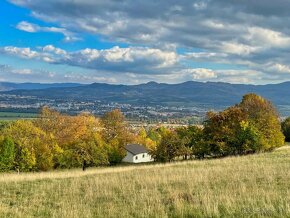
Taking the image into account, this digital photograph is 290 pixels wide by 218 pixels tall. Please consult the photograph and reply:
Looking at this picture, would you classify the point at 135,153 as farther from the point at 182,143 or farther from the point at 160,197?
the point at 160,197

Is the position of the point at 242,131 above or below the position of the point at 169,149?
above

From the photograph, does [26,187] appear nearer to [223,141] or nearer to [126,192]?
[126,192]

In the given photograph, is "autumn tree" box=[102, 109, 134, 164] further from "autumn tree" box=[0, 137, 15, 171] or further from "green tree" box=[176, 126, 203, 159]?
"autumn tree" box=[0, 137, 15, 171]

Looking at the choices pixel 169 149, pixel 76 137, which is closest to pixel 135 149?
pixel 76 137

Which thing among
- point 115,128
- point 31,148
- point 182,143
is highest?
point 115,128

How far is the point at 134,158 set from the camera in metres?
114

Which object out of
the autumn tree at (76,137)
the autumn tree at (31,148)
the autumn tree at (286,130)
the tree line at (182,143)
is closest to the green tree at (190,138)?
the tree line at (182,143)

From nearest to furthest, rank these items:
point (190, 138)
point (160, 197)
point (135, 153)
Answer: point (160, 197)
point (190, 138)
point (135, 153)

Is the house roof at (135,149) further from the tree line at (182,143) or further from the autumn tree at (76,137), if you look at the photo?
the tree line at (182,143)

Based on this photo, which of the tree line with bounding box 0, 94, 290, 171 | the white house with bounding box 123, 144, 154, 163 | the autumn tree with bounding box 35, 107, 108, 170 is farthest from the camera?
the white house with bounding box 123, 144, 154, 163

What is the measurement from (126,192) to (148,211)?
4985 mm

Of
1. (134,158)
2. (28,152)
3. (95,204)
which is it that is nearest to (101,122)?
(134,158)

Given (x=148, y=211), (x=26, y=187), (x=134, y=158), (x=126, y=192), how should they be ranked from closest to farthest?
(x=148, y=211) < (x=126, y=192) < (x=26, y=187) < (x=134, y=158)

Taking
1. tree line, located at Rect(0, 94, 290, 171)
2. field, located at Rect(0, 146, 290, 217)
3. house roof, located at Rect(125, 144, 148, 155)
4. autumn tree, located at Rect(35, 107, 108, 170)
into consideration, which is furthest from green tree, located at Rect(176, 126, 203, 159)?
field, located at Rect(0, 146, 290, 217)
